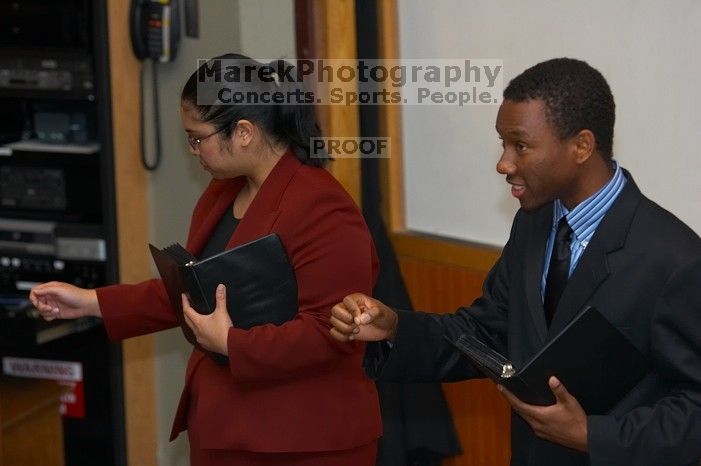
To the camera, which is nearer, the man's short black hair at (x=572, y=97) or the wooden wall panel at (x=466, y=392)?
the man's short black hair at (x=572, y=97)

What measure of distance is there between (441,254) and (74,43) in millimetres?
1238

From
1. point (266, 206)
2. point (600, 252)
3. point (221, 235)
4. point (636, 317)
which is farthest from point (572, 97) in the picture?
point (221, 235)

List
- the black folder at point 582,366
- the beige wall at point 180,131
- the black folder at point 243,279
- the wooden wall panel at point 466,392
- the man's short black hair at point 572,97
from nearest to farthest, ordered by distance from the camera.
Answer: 1. the black folder at point 582,366
2. the man's short black hair at point 572,97
3. the black folder at point 243,279
4. the wooden wall panel at point 466,392
5. the beige wall at point 180,131

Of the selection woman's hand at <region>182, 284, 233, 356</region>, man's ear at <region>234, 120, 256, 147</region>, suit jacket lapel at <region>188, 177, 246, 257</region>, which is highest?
man's ear at <region>234, 120, 256, 147</region>

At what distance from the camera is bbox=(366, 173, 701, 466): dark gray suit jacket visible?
1.60 m

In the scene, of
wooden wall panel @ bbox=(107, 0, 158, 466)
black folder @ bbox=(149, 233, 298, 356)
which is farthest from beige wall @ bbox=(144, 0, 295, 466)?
black folder @ bbox=(149, 233, 298, 356)

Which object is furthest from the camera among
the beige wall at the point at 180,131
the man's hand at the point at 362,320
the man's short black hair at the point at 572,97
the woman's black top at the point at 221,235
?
the beige wall at the point at 180,131

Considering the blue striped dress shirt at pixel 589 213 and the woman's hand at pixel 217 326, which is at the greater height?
the blue striped dress shirt at pixel 589 213

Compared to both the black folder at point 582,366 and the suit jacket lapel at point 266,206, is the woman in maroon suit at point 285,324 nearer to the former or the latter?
the suit jacket lapel at point 266,206

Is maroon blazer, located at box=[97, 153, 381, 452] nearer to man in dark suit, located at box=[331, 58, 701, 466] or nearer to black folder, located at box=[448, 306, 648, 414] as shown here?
man in dark suit, located at box=[331, 58, 701, 466]

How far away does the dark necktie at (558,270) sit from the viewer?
177 cm

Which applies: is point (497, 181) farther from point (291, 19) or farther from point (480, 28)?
point (291, 19)

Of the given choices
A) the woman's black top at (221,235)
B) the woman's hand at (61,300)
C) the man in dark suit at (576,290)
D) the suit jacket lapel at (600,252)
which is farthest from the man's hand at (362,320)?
the woman's hand at (61,300)

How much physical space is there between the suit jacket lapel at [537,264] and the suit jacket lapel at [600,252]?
0.06m
